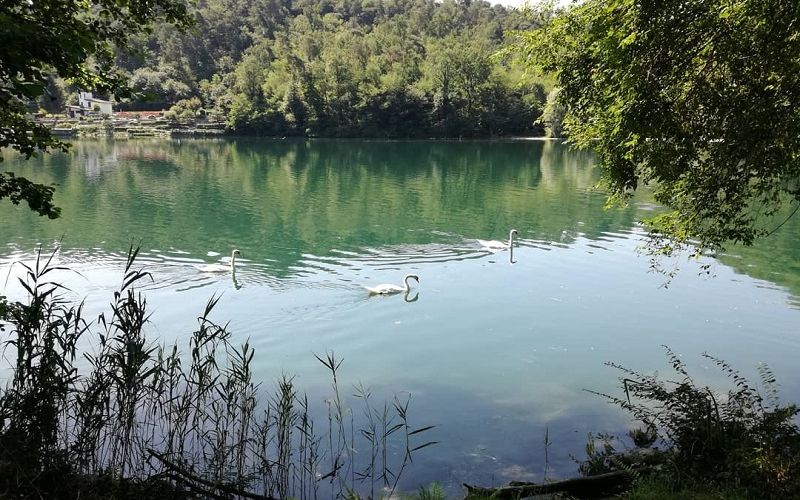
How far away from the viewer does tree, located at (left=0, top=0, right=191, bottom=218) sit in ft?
13.2

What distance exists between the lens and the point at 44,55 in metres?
4.16

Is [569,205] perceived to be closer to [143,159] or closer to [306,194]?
[306,194]

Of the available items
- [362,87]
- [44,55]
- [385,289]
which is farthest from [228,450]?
[362,87]

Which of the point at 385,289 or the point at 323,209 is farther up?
the point at 385,289

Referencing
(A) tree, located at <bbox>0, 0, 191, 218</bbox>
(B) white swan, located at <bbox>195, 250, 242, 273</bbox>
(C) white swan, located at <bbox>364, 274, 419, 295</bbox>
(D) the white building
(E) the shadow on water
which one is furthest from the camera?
(D) the white building

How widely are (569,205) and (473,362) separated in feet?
64.3

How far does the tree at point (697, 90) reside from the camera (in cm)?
564

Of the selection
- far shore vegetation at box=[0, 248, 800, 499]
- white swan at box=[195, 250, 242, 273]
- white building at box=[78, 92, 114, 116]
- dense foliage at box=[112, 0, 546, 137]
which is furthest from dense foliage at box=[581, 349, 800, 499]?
white building at box=[78, 92, 114, 116]

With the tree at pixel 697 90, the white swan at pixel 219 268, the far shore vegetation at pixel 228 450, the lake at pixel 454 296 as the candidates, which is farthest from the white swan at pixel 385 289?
the tree at pixel 697 90

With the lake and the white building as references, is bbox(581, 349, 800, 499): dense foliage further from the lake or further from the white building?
the white building

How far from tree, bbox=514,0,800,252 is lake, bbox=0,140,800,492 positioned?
2.80 meters

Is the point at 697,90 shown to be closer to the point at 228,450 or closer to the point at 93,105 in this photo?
the point at 228,450

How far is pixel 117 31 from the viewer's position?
6.20 m

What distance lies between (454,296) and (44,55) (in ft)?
36.6
